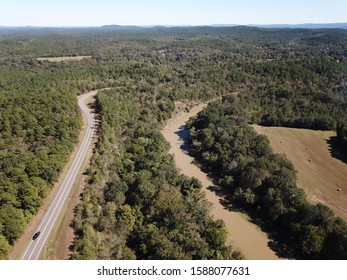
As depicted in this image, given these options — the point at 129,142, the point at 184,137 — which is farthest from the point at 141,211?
the point at 184,137

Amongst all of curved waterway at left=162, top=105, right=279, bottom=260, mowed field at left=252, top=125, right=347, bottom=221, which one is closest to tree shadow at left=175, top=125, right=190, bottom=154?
curved waterway at left=162, top=105, right=279, bottom=260

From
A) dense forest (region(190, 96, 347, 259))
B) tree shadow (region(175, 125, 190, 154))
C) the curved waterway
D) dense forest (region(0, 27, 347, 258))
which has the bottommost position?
the curved waterway

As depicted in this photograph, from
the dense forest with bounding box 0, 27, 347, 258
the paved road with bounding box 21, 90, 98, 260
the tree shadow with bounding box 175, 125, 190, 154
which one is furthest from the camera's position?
the tree shadow with bounding box 175, 125, 190, 154

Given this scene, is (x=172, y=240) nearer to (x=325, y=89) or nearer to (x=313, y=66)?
(x=325, y=89)

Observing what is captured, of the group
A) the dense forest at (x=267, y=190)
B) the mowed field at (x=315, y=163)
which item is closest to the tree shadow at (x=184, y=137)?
the dense forest at (x=267, y=190)

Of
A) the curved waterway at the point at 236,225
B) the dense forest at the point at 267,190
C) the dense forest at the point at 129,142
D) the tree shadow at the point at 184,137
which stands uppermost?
the dense forest at the point at 129,142

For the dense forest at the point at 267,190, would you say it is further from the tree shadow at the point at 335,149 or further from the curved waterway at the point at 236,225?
the tree shadow at the point at 335,149

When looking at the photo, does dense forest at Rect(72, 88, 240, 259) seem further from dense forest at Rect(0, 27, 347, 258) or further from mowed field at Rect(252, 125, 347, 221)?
mowed field at Rect(252, 125, 347, 221)
